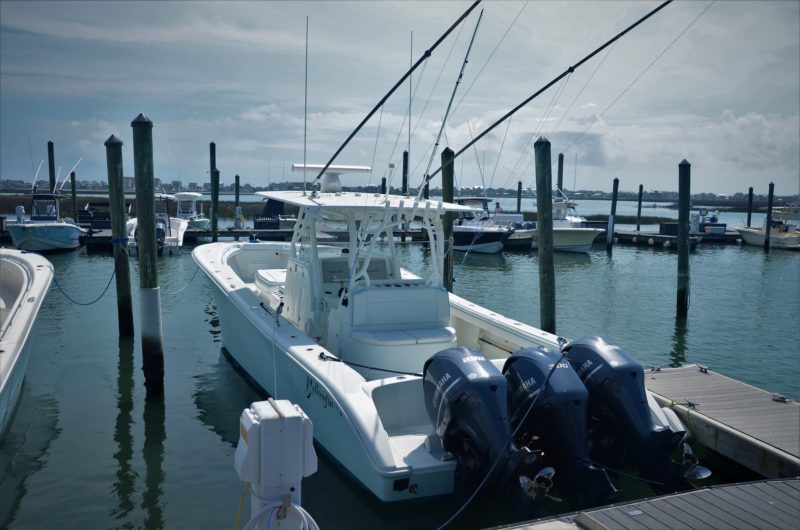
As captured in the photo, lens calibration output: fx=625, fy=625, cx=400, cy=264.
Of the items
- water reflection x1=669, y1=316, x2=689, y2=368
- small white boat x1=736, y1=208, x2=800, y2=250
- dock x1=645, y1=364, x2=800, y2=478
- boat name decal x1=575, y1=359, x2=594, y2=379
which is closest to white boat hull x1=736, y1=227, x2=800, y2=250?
small white boat x1=736, y1=208, x2=800, y2=250

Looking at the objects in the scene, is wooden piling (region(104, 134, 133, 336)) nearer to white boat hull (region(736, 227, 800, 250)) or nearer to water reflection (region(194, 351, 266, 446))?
water reflection (region(194, 351, 266, 446))

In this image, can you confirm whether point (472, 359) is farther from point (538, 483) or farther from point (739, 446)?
point (739, 446)

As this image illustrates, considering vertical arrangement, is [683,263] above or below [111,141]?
below

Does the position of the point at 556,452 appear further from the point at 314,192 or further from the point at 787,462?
the point at 314,192

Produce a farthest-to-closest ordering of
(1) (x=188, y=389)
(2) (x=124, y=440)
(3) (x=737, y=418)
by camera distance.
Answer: (1) (x=188, y=389) → (2) (x=124, y=440) → (3) (x=737, y=418)

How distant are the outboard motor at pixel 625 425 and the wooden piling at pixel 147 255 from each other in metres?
5.58

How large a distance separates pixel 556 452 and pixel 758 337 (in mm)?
11292

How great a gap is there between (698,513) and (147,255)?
6.80 metres

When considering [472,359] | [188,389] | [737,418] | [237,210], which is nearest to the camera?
[472,359]

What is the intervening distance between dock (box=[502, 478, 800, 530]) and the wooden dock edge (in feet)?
3.10

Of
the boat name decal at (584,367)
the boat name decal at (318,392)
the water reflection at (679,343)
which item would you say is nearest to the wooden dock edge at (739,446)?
the boat name decal at (584,367)

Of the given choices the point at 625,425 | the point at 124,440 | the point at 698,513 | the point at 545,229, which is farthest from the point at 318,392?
the point at 545,229

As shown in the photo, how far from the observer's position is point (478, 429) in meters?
4.85

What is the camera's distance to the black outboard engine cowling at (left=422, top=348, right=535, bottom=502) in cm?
473
